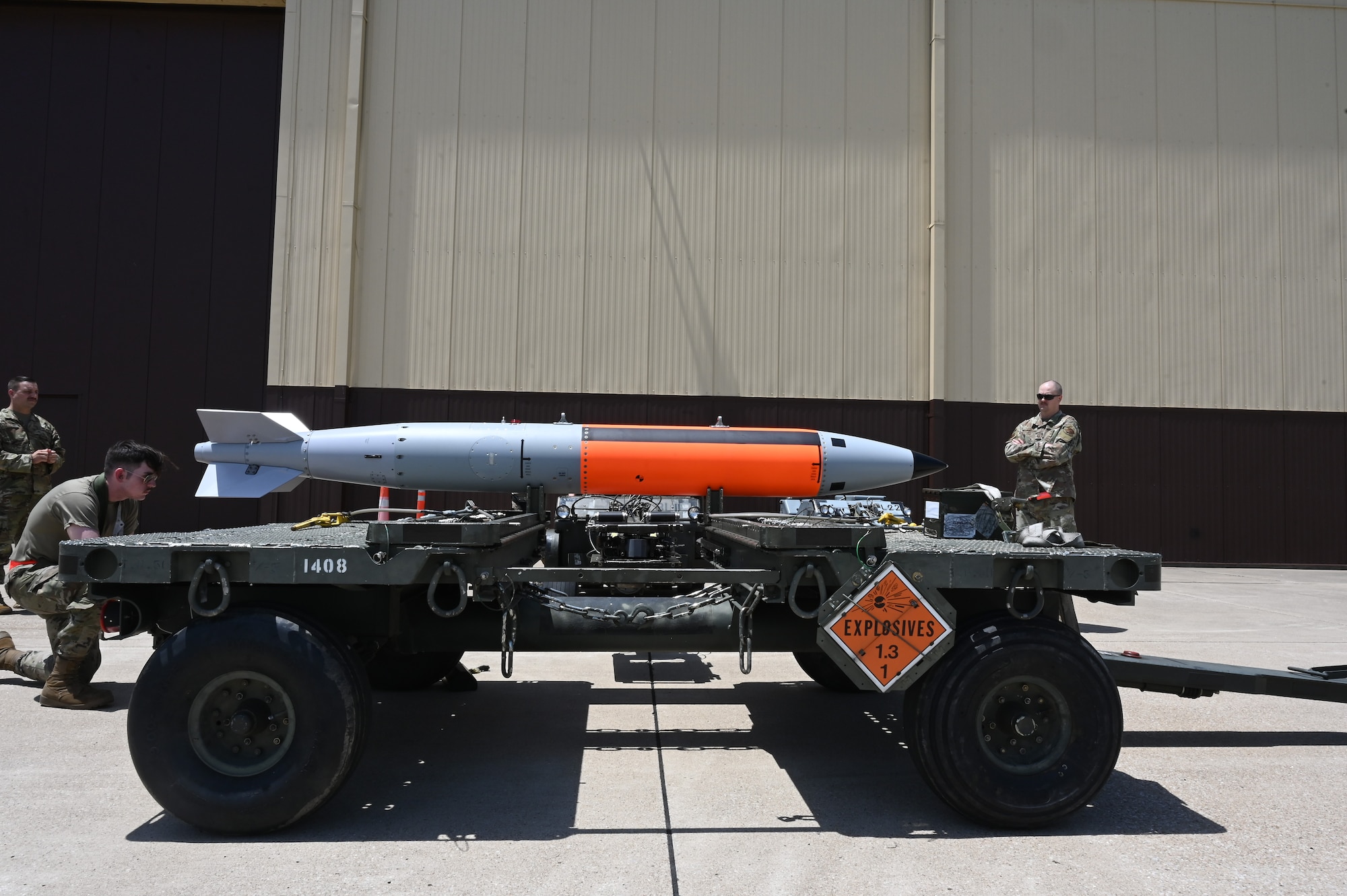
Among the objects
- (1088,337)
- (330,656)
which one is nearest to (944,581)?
(330,656)

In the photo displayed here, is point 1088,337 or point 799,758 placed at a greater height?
point 1088,337

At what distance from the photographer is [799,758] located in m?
4.88

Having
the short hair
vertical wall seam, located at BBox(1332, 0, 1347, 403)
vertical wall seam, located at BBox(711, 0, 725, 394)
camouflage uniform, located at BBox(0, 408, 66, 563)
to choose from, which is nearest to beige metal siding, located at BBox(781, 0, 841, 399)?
vertical wall seam, located at BBox(711, 0, 725, 394)

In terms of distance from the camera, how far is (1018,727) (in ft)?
12.7

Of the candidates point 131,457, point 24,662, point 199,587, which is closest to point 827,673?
point 199,587

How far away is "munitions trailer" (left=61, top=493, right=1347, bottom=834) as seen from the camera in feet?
12.1

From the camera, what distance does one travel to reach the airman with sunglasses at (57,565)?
5.61 metres

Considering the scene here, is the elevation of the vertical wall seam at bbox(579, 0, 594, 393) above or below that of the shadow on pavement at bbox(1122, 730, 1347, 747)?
above

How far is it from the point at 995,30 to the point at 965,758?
15538mm

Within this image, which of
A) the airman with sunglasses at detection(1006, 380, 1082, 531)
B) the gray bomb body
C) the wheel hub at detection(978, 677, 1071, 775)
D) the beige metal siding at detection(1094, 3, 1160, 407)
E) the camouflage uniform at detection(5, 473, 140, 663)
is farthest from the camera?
the beige metal siding at detection(1094, 3, 1160, 407)

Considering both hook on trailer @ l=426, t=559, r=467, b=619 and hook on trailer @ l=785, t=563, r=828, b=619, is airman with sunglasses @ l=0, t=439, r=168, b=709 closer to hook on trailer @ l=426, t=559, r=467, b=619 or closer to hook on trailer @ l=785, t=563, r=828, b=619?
hook on trailer @ l=426, t=559, r=467, b=619

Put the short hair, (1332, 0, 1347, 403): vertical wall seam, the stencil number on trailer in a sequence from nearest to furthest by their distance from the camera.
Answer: the stencil number on trailer
the short hair
(1332, 0, 1347, 403): vertical wall seam

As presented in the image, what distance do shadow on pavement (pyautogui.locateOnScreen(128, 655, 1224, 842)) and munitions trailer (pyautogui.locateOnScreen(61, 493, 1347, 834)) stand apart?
0.93ft

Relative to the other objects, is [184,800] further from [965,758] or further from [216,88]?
[216,88]
